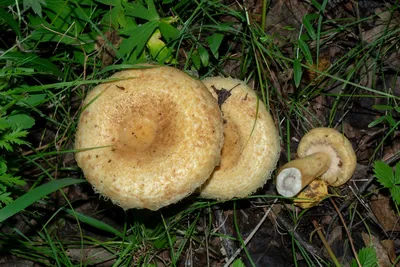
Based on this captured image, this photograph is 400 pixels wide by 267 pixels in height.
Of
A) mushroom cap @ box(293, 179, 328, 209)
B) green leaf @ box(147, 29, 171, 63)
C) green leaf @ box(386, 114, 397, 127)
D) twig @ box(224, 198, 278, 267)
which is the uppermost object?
green leaf @ box(147, 29, 171, 63)

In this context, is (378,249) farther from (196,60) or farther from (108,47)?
(108,47)

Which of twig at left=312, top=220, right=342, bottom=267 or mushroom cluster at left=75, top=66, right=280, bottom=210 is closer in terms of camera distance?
mushroom cluster at left=75, top=66, right=280, bottom=210

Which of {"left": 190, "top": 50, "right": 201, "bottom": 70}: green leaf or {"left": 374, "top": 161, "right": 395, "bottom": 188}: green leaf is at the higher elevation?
{"left": 190, "top": 50, "right": 201, "bottom": 70}: green leaf

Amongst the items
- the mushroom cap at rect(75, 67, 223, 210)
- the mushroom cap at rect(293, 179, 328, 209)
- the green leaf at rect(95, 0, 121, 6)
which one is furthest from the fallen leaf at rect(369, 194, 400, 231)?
the green leaf at rect(95, 0, 121, 6)

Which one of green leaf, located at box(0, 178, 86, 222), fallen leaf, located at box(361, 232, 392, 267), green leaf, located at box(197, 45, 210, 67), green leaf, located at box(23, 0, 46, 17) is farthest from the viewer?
fallen leaf, located at box(361, 232, 392, 267)

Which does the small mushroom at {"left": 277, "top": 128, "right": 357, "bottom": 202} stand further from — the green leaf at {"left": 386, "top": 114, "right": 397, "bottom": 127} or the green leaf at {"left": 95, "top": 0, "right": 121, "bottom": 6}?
the green leaf at {"left": 95, "top": 0, "right": 121, "bottom": 6}

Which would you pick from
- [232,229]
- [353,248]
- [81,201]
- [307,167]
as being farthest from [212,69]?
[353,248]

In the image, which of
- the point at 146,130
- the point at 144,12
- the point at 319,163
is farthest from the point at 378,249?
the point at 144,12
